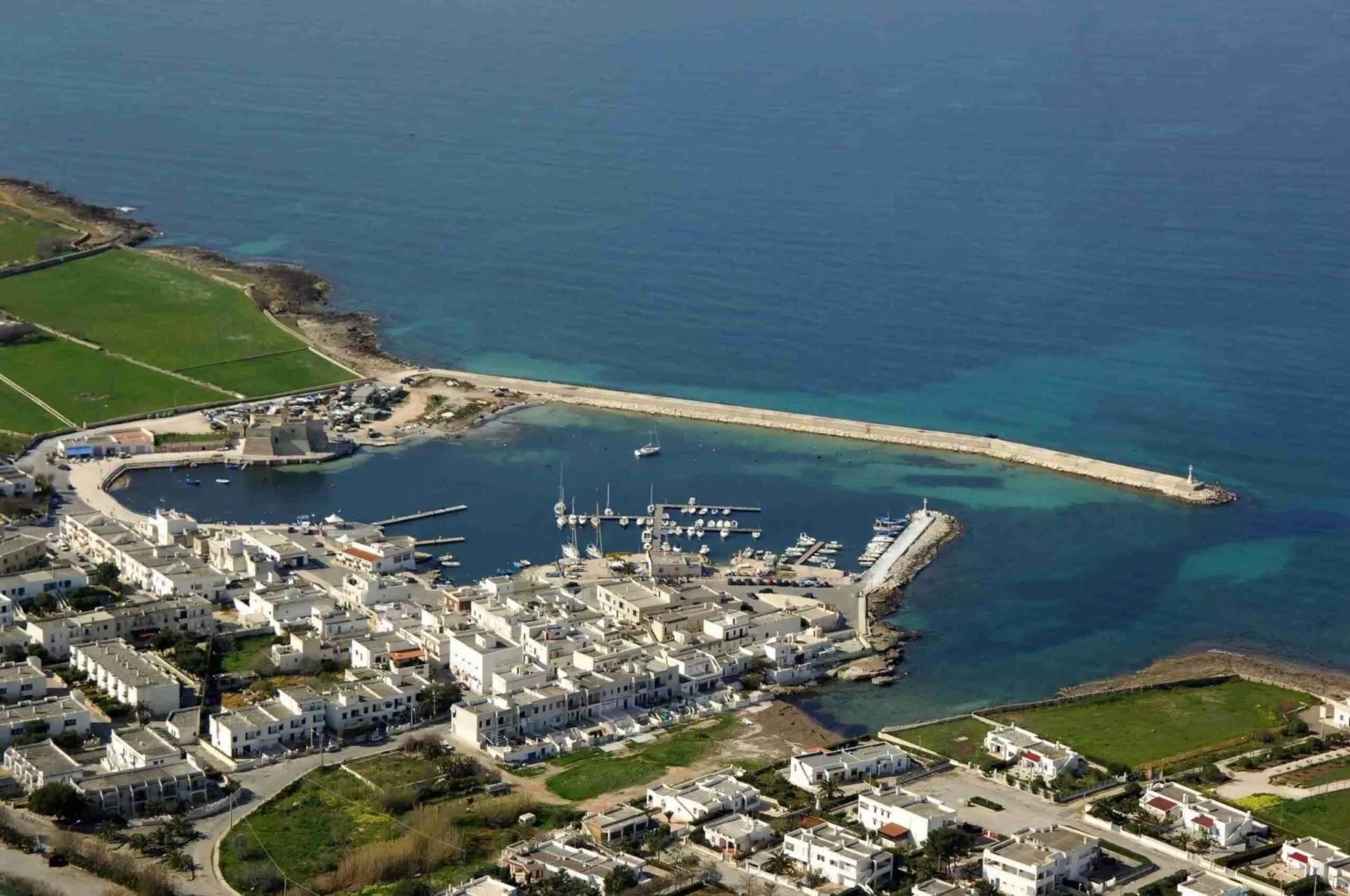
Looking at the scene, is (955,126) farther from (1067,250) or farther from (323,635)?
(323,635)

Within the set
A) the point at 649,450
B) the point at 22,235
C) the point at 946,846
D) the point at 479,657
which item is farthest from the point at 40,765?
the point at 22,235

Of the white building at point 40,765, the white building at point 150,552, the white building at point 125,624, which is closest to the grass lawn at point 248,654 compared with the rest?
the white building at point 125,624

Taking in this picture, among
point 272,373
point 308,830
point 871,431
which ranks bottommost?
→ point 308,830

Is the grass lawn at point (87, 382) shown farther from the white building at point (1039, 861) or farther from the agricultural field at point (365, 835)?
the white building at point (1039, 861)

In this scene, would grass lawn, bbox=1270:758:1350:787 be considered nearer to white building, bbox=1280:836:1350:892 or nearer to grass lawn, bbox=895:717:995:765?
white building, bbox=1280:836:1350:892

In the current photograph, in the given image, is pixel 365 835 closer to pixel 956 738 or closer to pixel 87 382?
pixel 956 738
